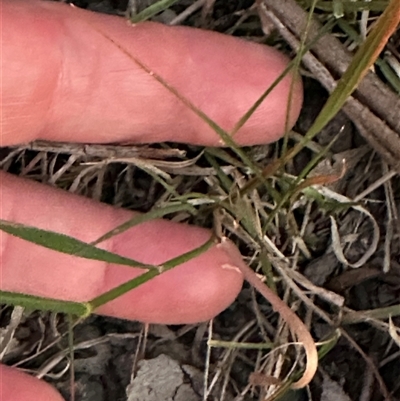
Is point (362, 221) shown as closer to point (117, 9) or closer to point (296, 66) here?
point (296, 66)

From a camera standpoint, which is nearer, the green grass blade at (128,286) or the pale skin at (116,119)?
the green grass blade at (128,286)

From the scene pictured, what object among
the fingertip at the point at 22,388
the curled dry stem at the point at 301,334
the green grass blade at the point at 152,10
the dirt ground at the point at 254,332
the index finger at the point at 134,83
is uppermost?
the green grass blade at the point at 152,10

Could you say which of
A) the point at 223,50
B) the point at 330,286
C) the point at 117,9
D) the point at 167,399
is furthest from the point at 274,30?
the point at 167,399

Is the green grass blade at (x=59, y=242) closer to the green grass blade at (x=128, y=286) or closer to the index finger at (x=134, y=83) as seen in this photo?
the green grass blade at (x=128, y=286)

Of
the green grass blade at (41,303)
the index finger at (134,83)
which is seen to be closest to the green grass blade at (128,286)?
the green grass blade at (41,303)

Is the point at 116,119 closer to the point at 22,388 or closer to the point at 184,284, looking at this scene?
the point at 184,284

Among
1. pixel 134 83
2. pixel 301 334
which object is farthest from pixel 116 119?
pixel 301 334

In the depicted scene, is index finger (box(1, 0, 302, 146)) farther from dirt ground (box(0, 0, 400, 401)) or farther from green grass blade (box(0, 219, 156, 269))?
green grass blade (box(0, 219, 156, 269))
